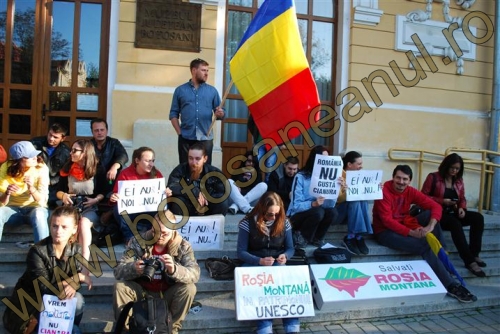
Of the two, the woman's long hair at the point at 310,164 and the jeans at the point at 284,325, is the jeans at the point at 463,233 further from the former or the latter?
the jeans at the point at 284,325

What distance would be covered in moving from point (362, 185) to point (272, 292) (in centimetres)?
187

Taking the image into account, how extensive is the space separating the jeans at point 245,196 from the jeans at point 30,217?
233 cm

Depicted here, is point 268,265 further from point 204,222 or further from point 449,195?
point 449,195

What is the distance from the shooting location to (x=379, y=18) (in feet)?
26.6

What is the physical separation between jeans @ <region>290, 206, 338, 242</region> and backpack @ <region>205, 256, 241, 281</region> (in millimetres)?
927

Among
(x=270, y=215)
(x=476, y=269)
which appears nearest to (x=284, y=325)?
(x=270, y=215)

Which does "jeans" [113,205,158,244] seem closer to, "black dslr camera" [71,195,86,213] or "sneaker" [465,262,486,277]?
"black dslr camera" [71,195,86,213]

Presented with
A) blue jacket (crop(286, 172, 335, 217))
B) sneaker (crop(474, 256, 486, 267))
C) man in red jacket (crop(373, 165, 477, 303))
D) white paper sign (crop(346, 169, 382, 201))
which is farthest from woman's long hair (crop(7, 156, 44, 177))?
sneaker (crop(474, 256, 486, 267))

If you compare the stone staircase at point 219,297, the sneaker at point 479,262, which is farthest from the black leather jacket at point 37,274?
the sneaker at point 479,262

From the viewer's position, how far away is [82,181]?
192 inches

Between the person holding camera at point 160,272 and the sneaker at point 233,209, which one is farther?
the sneaker at point 233,209

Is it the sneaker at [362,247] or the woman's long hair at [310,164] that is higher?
the woman's long hair at [310,164]

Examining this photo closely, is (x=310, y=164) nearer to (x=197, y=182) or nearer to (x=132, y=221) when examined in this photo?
(x=197, y=182)

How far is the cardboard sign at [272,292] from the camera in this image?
3973 millimetres
